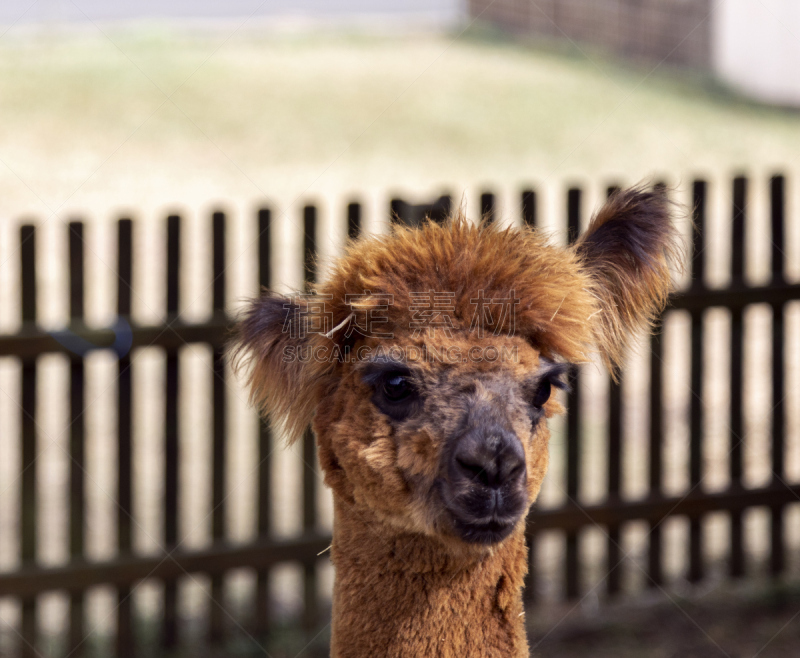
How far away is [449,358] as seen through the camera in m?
1.74

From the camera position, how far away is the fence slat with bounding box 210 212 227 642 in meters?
4.25

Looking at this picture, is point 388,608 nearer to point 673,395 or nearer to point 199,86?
point 673,395

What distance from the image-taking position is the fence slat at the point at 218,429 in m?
4.25

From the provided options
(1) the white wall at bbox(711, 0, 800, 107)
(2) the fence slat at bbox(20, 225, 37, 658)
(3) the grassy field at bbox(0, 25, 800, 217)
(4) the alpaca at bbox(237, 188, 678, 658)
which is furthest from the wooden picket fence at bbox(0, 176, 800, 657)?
(1) the white wall at bbox(711, 0, 800, 107)

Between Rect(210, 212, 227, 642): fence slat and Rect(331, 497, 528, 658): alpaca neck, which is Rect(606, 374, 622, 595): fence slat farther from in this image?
Rect(331, 497, 528, 658): alpaca neck

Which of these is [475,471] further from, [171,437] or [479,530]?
[171,437]

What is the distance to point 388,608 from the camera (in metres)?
1.81

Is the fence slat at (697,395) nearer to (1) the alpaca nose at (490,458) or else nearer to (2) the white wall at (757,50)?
(1) the alpaca nose at (490,458)

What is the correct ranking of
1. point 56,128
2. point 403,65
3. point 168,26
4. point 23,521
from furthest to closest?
→ point 168,26 → point 403,65 → point 56,128 → point 23,521

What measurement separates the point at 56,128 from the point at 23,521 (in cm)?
1289

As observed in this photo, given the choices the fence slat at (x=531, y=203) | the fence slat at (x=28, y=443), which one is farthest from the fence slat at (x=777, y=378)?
the fence slat at (x=28, y=443)

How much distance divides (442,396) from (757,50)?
1917 cm

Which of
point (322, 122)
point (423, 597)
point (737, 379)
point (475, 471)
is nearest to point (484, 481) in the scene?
point (475, 471)

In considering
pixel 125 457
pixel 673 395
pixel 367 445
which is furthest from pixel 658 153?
pixel 367 445
